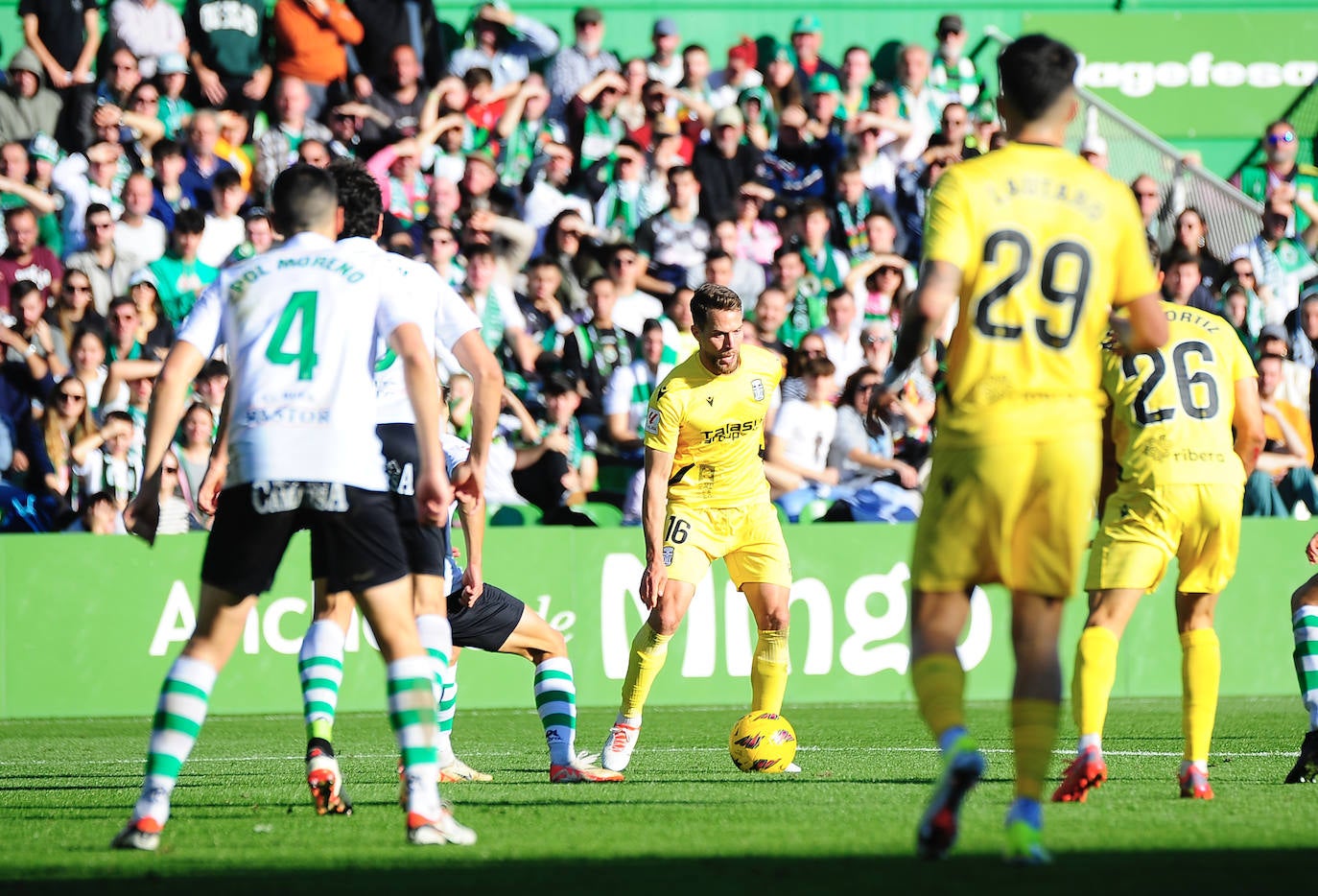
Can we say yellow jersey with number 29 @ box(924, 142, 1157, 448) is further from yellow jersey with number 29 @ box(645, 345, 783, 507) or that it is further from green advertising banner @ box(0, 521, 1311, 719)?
green advertising banner @ box(0, 521, 1311, 719)

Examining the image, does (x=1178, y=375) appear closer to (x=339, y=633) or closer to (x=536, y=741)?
(x=339, y=633)

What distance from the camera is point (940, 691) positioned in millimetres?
5680

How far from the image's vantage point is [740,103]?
63.6 feet

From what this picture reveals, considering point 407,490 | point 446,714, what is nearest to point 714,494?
point 446,714

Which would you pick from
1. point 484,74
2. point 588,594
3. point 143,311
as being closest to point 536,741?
point 588,594

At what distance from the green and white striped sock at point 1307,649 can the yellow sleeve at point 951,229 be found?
412 cm

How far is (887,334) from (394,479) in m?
9.98

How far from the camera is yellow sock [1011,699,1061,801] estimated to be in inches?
220

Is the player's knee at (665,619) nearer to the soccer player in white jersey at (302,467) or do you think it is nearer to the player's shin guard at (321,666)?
the player's shin guard at (321,666)

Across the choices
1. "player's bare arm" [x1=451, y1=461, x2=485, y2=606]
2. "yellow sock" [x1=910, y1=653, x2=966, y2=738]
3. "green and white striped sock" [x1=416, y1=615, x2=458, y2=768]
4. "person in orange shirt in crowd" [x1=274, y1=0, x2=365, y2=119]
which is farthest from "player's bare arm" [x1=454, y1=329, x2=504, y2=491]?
"person in orange shirt in crowd" [x1=274, y1=0, x2=365, y2=119]

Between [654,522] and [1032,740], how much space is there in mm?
4121

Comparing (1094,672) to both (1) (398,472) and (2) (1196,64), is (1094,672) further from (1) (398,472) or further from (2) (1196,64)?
(2) (1196,64)

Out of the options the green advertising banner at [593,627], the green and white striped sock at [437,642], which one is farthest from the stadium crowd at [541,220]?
the green and white striped sock at [437,642]

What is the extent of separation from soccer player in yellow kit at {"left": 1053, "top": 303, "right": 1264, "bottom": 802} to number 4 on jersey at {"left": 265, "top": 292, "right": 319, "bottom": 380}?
11.9ft
